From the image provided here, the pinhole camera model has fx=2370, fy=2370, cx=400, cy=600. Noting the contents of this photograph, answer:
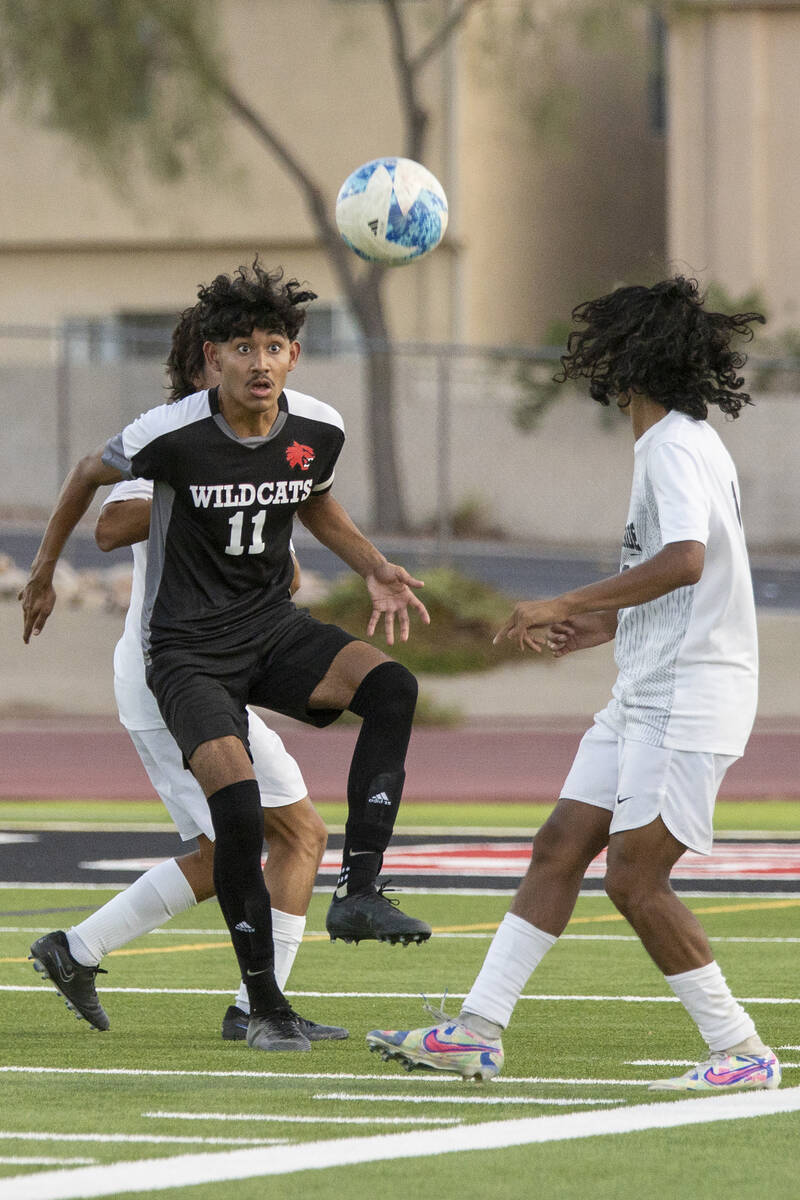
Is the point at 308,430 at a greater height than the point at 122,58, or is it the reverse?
the point at 122,58

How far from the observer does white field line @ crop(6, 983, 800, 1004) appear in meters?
8.52

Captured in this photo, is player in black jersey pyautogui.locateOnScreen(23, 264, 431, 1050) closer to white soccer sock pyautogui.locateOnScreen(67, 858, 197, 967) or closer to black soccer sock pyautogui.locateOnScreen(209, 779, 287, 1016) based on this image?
black soccer sock pyautogui.locateOnScreen(209, 779, 287, 1016)

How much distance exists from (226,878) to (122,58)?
2551 cm

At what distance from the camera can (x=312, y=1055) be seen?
7.18 meters

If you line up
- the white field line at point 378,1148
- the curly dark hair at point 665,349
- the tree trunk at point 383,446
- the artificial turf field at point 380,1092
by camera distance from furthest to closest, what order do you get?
1. the tree trunk at point 383,446
2. the curly dark hair at point 665,349
3. the artificial turf field at point 380,1092
4. the white field line at point 378,1148

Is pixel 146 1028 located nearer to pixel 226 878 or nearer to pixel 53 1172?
pixel 226 878

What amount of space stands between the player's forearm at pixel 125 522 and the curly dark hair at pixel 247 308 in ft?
1.92

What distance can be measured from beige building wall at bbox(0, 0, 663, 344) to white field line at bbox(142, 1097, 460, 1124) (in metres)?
28.3

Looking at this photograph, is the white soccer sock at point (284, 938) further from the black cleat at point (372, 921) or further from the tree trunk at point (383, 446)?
the tree trunk at point (383, 446)

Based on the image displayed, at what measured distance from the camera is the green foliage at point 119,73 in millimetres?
30531

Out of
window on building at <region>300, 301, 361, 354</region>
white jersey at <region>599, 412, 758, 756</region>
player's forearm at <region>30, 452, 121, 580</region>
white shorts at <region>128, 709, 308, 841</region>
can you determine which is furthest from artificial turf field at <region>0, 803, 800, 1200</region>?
window on building at <region>300, 301, 361, 354</region>

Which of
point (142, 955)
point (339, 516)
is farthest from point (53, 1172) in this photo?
point (142, 955)

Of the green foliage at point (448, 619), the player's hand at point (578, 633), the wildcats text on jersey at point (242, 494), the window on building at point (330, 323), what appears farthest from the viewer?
the window on building at point (330, 323)

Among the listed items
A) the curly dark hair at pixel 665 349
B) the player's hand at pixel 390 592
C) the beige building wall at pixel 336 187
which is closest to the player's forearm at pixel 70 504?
the player's hand at pixel 390 592
